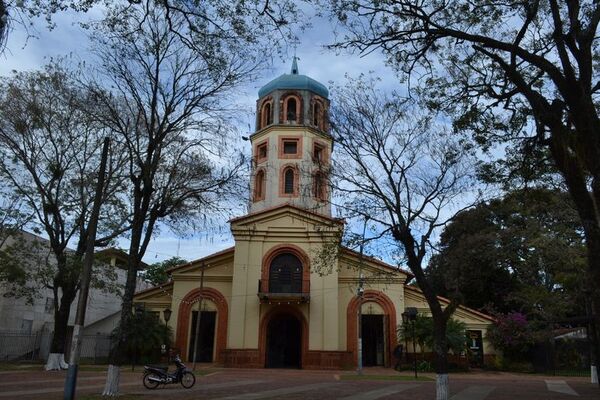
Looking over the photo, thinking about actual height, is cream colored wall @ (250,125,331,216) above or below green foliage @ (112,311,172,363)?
above

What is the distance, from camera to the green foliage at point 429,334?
28125 mm

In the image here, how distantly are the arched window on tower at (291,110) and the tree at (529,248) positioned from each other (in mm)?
14147

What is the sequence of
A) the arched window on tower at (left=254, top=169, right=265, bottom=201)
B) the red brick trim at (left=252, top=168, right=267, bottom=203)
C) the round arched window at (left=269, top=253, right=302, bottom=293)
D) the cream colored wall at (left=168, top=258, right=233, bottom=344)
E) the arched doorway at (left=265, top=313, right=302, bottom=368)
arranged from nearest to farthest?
the round arched window at (left=269, top=253, right=302, bottom=293) < the arched doorway at (left=265, top=313, right=302, bottom=368) < the cream colored wall at (left=168, top=258, right=233, bottom=344) < the red brick trim at (left=252, top=168, right=267, bottom=203) < the arched window on tower at (left=254, top=169, right=265, bottom=201)

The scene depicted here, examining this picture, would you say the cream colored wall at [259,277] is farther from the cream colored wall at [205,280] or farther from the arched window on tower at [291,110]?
the arched window on tower at [291,110]

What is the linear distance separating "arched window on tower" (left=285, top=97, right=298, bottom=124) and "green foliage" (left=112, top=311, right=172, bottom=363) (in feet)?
49.8

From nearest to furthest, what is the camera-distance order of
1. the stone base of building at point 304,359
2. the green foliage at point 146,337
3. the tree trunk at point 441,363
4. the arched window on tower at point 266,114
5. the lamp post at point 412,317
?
the tree trunk at point 441,363
the lamp post at point 412,317
the stone base of building at point 304,359
the green foliage at point 146,337
the arched window on tower at point 266,114

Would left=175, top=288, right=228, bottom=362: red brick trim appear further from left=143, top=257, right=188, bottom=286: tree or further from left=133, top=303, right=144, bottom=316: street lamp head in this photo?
left=143, top=257, right=188, bottom=286: tree

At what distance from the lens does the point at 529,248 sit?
22.4 meters

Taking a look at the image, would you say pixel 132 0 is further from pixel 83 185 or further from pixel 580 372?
pixel 580 372

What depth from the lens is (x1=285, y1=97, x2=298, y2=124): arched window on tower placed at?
3522 centimetres

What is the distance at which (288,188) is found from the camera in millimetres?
34375

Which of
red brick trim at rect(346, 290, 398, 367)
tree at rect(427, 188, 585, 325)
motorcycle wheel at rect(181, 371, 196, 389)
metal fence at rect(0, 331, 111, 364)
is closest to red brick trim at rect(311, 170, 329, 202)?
tree at rect(427, 188, 585, 325)

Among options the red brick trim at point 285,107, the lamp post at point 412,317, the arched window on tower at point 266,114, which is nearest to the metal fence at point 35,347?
the arched window on tower at point 266,114

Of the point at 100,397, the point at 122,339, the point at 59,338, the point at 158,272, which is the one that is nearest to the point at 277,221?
the point at 59,338
